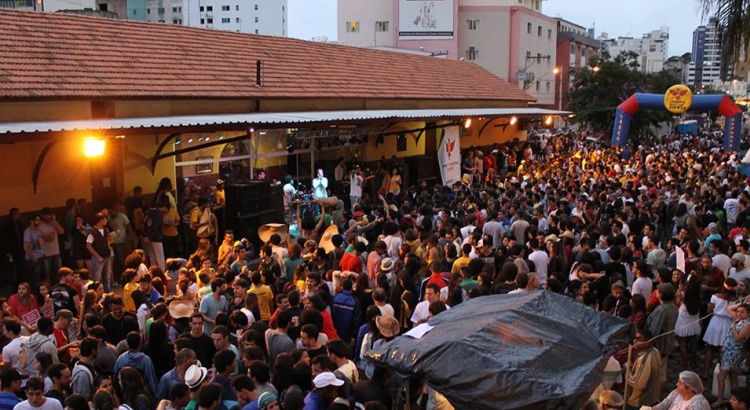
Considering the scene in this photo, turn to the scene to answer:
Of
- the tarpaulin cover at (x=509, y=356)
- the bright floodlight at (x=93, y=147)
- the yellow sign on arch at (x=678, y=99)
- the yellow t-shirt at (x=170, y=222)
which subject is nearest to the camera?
the tarpaulin cover at (x=509, y=356)

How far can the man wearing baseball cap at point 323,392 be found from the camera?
17.2 ft

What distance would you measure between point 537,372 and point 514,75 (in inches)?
2096

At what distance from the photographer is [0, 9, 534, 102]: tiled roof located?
13.0 meters

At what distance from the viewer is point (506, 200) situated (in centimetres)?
1438

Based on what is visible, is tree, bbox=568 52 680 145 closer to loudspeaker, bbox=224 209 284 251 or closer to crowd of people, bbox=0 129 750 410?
crowd of people, bbox=0 129 750 410

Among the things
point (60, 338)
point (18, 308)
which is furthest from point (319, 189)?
point (60, 338)

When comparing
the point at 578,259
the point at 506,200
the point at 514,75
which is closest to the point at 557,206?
the point at 506,200

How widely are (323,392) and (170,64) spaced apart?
40.9 feet

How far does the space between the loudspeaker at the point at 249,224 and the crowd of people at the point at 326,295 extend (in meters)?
0.31

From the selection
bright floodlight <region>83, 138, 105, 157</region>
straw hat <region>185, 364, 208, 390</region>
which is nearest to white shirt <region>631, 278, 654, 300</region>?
straw hat <region>185, 364, 208, 390</region>

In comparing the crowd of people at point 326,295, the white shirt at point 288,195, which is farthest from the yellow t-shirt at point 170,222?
the white shirt at point 288,195

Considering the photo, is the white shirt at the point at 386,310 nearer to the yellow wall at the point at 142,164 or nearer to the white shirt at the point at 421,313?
the white shirt at the point at 421,313

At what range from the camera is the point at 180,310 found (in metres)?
7.18

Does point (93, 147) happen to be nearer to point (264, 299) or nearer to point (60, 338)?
point (60, 338)
